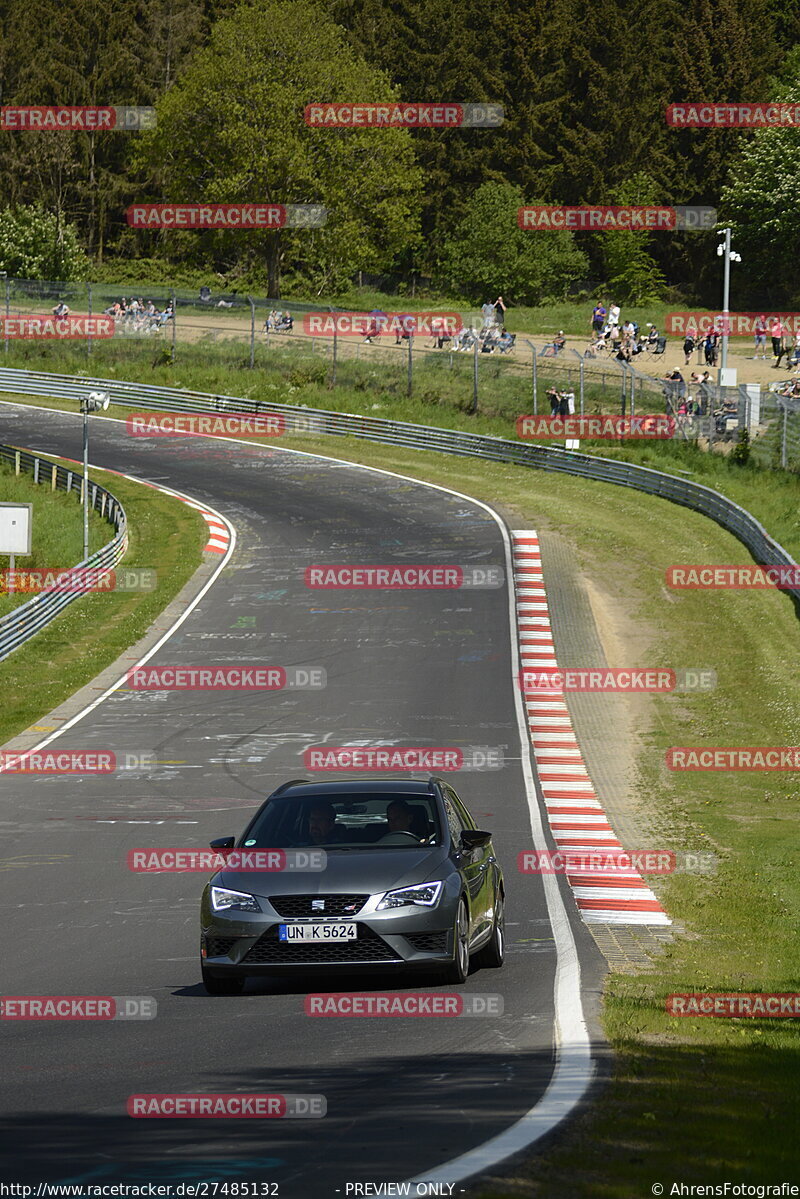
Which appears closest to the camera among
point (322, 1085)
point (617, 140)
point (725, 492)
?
point (322, 1085)

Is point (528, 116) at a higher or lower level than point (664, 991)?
higher

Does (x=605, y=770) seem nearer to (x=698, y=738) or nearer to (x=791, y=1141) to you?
(x=698, y=738)

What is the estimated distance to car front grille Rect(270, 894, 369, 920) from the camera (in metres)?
10.4

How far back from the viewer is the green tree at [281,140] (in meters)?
89.4

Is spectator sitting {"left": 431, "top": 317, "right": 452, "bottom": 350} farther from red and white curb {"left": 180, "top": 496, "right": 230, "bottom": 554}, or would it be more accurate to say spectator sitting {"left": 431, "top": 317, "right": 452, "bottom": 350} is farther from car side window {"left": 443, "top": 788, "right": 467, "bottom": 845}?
car side window {"left": 443, "top": 788, "right": 467, "bottom": 845}

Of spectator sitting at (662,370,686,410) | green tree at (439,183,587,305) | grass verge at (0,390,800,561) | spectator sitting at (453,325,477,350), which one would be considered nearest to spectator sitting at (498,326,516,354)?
spectator sitting at (453,325,477,350)

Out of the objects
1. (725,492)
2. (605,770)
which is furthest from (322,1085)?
(725,492)

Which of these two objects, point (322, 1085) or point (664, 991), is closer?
point (322, 1085)

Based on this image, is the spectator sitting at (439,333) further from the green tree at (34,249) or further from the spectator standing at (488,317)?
the green tree at (34,249)

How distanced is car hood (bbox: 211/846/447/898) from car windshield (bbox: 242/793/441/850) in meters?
0.27

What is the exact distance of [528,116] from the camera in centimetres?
10825

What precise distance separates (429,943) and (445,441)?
164ft

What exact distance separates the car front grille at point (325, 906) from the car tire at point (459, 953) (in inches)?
25.4

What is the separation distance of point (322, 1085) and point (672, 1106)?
5.76ft
